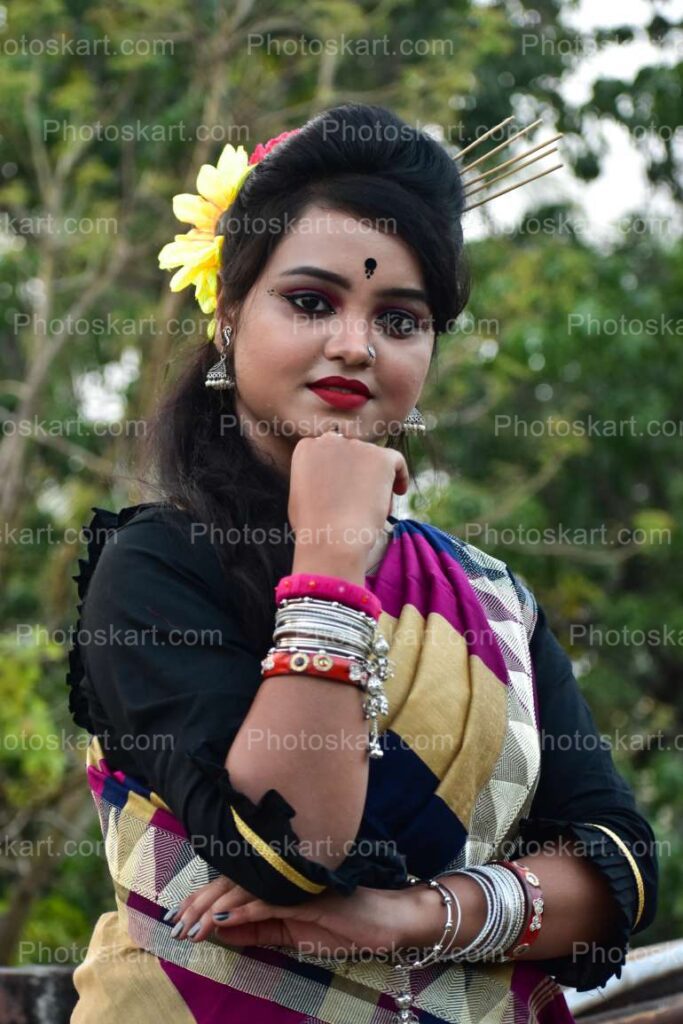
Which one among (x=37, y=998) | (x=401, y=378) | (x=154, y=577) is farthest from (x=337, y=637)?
(x=37, y=998)

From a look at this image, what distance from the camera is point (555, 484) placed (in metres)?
9.54

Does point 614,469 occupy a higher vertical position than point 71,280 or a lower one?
lower

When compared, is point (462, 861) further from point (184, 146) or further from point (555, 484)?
point (555, 484)

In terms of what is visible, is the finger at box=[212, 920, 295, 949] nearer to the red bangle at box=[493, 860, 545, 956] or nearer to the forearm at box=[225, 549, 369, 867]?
the forearm at box=[225, 549, 369, 867]

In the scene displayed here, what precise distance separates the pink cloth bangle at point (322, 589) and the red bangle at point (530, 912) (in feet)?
1.67

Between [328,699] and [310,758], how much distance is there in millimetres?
A: 79

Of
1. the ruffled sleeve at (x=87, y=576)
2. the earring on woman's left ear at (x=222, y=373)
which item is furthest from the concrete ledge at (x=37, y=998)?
the earring on woman's left ear at (x=222, y=373)

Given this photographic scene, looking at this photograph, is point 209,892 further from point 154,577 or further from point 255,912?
point 154,577

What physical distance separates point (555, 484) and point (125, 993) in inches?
311

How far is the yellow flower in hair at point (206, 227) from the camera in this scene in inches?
91.9

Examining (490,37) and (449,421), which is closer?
(490,37)

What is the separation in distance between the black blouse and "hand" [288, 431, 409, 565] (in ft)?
0.57

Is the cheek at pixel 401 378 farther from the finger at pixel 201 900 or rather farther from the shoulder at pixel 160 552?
the finger at pixel 201 900

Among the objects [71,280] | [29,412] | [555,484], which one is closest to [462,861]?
[29,412]
